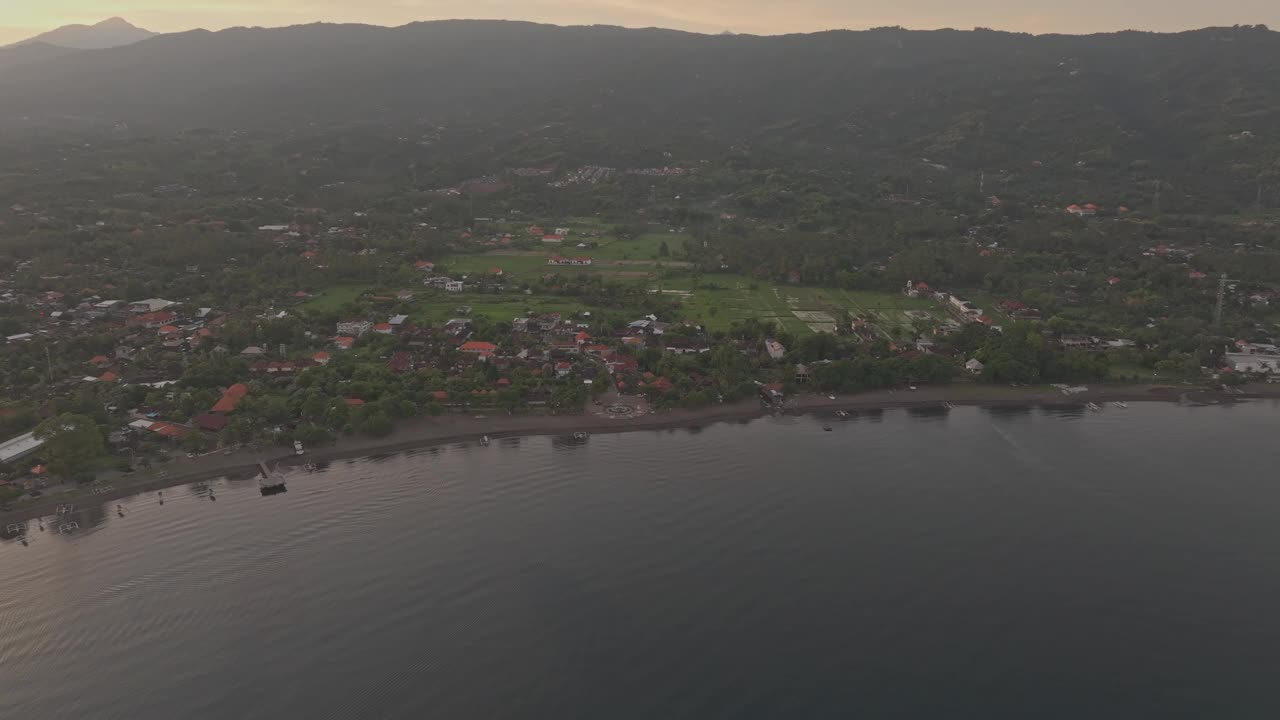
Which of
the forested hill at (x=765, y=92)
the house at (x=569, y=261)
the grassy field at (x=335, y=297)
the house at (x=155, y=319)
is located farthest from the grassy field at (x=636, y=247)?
the forested hill at (x=765, y=92)

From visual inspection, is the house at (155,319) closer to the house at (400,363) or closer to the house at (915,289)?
the house at (400,363)

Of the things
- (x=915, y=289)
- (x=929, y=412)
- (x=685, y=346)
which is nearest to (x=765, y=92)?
A: (x=915, y=289)

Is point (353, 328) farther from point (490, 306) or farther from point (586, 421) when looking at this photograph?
point (586, 421)

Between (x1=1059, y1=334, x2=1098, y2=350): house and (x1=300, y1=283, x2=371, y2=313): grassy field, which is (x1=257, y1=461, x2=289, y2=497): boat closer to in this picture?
(x1=300, y1=283, x2=371, y2=313): grassy field

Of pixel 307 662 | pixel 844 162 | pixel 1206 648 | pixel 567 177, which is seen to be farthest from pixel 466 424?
pixel 844 162

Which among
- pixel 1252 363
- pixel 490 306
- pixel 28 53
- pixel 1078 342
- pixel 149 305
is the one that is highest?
pixel 28 53
